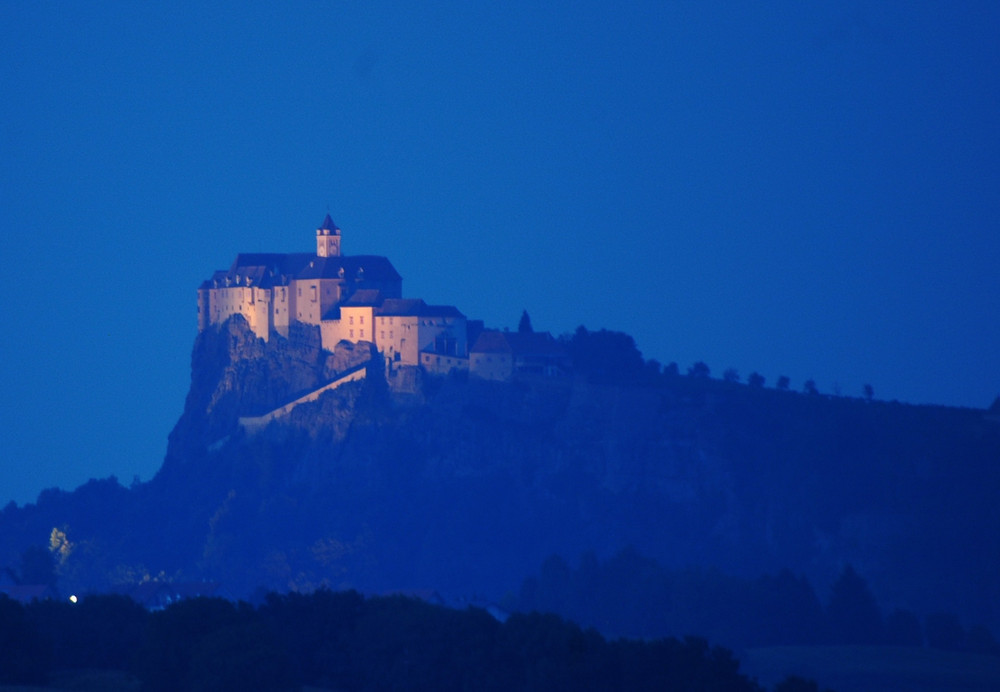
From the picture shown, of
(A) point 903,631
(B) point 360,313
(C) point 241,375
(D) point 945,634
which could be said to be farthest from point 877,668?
(C) point 241,375

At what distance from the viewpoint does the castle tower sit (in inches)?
5487

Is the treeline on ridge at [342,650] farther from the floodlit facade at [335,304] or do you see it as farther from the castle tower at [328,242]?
the castle tower at [328,242]

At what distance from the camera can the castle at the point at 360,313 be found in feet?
422

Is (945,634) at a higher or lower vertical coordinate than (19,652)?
lower

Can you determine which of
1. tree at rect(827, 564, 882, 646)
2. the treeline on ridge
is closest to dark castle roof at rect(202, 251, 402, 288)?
tree at rect(827, 564, 882, 646)

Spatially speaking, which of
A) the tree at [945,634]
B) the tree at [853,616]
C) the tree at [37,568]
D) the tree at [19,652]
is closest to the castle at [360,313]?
the tree at [37,568]

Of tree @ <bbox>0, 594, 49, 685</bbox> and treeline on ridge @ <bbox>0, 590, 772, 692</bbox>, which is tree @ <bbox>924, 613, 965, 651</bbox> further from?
tree @ <bbox>0, 594, 49, 685</bbox>

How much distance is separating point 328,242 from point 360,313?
37.6 feet

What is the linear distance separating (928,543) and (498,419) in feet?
98.8

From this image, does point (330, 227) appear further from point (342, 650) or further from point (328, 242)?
point (342, 650)

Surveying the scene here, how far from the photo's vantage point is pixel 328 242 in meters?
140

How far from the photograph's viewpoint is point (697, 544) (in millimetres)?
128000

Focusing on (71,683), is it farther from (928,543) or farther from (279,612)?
(928,543)

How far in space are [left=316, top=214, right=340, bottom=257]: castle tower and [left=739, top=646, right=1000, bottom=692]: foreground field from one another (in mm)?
55996
